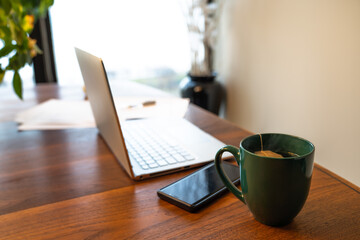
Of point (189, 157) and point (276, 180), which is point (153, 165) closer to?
point (189, 157)

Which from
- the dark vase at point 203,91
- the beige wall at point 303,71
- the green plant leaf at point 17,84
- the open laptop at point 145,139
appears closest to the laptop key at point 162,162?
the open laptop at point 145,139

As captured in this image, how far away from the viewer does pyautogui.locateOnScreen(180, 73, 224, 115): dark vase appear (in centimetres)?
232

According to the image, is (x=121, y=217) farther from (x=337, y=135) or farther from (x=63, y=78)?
(x=63, y=78)

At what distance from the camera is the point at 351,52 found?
139 cm

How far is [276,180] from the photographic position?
16.9 inches

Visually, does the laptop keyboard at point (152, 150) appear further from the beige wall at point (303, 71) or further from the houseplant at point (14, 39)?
the beige wall at point (303, 71)

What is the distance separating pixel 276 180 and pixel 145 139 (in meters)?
0.46

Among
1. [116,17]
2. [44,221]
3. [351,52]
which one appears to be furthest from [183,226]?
[116,17]

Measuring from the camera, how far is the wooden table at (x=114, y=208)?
0.47m

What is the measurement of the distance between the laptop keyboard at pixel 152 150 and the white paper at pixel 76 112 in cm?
18

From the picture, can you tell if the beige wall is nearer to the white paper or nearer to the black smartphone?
the white paper

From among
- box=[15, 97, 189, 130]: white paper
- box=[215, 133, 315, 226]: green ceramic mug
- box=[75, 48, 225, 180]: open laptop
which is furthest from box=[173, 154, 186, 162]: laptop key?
box=[15, 97, 189, 130]: white paper

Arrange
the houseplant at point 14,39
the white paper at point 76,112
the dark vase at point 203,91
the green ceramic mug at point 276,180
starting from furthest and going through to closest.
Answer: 1. the dark vase at point 203,91
2. the white paper at point 76,112
3. the houseplant at point 14,39
4. the green ceramic mug at point 276,180

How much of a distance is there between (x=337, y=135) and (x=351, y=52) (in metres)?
0.40
